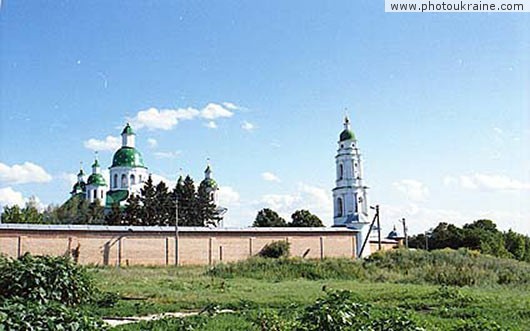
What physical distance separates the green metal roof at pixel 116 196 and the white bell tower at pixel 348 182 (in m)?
15.6

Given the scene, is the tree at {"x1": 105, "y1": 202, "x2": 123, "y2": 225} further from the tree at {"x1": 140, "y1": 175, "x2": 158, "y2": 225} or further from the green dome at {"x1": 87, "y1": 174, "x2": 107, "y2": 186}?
the green dome at {"x1": 87, "y1": 174, "x2": 107, "y2": 186}

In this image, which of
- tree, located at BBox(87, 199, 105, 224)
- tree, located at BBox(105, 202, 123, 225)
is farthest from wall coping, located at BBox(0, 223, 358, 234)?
tree, located at BBox(87, 199, 105, 224)

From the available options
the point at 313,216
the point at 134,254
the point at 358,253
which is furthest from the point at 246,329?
the point at 313,216

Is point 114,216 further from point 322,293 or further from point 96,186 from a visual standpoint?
point 322,293

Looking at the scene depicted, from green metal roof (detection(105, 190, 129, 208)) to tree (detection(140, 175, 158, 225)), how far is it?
11.6 ft

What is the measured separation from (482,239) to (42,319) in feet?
119

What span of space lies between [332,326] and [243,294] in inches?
321

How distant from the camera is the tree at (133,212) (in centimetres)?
4056

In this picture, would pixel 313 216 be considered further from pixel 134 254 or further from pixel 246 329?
pixel 246 329

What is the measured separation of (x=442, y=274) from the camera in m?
16.7

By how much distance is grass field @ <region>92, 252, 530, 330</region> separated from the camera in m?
7.41

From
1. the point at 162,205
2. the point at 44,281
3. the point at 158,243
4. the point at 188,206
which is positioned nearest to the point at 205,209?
the point at 188,206

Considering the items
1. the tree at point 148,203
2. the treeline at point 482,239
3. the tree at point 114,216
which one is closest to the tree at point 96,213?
the tree at point 114,216

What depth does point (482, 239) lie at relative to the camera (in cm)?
3709
